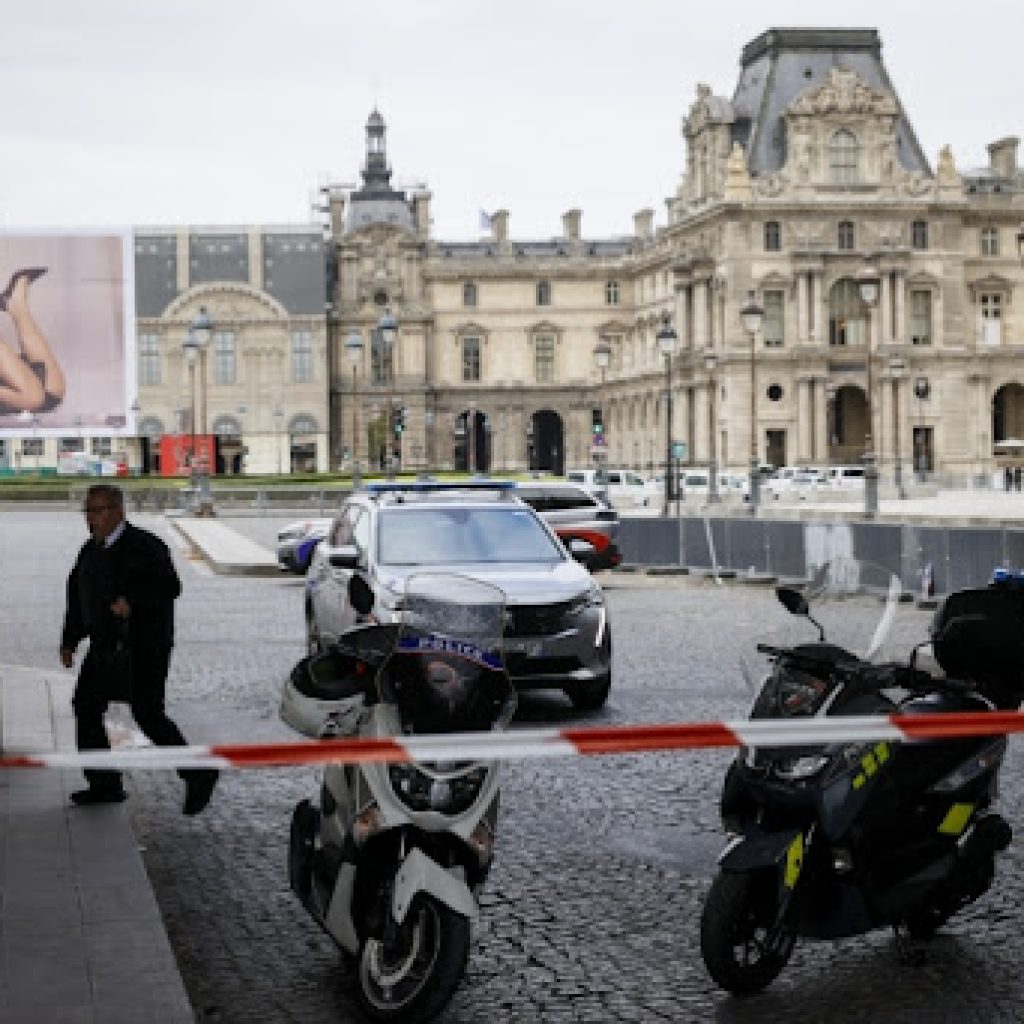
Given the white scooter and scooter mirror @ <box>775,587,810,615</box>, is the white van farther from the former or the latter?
the white scooter

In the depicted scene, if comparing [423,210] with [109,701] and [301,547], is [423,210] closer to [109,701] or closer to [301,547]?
[301,547]

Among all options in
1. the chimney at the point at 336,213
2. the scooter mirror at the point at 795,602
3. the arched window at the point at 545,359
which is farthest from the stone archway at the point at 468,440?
the scooter mirror at the point at 795,602

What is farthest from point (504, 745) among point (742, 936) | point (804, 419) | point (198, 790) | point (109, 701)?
point (804, 419)

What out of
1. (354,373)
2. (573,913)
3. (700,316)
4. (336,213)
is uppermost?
(336,213)

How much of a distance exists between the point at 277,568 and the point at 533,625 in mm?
18006

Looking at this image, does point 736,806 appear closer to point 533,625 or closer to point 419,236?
point 533,625

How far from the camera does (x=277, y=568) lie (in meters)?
31.0

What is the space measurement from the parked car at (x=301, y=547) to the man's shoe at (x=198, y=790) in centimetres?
1711

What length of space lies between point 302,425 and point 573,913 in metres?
105

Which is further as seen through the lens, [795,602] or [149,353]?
[149,353]

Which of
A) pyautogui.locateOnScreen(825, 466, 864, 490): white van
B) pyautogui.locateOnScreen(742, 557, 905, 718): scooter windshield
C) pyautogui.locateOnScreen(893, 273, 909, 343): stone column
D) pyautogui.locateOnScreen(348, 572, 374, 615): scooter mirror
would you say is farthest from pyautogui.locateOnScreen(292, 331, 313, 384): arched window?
pyautogui.locateOnScreen(742, 557, 905, 718): scooter windshield

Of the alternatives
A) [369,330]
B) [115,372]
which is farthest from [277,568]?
[369,330]

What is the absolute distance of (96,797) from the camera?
9438 mm

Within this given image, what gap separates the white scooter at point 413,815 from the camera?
5883 mm
